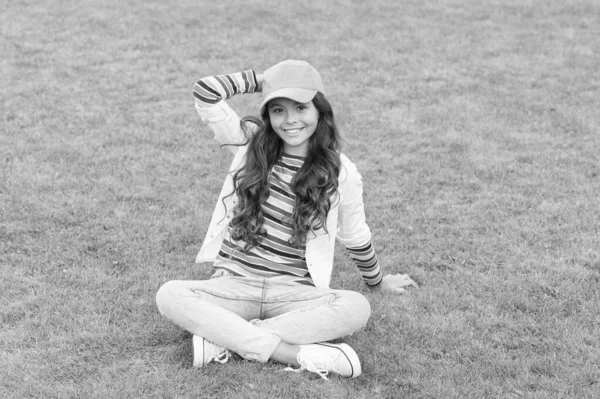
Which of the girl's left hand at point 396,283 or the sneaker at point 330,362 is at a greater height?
the girl's left hand at point 396,283

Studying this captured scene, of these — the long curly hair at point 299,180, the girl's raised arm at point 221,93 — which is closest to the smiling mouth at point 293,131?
the long curly hair at point 299,180

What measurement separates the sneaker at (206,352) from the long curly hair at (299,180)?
1.88ft

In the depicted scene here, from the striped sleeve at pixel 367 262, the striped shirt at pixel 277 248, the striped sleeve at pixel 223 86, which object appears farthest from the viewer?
the striped sleeve at pixel 367 262

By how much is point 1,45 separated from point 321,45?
157 inches

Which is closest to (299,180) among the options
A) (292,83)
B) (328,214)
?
(328,214)

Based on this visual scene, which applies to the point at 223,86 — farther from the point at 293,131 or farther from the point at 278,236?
the point at 278,236

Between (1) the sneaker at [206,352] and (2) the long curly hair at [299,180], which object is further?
(2) the long curly hair at [299,180]

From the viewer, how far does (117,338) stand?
4152mm

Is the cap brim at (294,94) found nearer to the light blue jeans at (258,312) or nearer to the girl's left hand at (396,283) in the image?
the light blue jeans at (258,312)

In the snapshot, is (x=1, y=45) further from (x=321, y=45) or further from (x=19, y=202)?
(x=19, y=202)

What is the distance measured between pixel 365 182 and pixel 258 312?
2536 mm

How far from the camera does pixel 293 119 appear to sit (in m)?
3.95

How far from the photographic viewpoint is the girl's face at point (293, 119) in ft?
13.0

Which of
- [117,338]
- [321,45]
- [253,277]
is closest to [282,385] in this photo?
[253,277]
